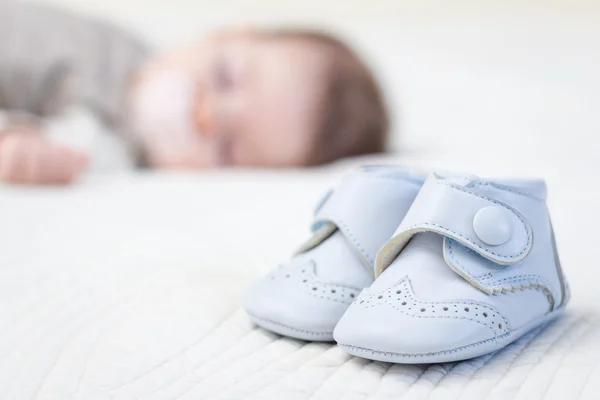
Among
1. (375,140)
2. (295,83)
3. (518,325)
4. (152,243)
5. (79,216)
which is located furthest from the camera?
(375,140)

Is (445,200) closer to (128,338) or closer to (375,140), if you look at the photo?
(128,338)

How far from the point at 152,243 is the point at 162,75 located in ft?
3.70

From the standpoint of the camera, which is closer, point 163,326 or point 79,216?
point 163,326

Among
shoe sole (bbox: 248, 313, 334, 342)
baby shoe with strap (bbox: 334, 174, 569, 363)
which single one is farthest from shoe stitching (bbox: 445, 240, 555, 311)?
shoe sole (bbox: 248, 313, 334, 342)

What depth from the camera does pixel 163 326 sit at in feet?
1.70

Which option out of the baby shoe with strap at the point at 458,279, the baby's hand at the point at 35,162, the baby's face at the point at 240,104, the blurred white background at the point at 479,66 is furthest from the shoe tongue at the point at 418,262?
the baby's face at the point at 240,104

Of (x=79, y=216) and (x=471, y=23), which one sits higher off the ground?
(x=471, y=23)

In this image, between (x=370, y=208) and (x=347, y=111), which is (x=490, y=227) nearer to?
(x=370, y=208)

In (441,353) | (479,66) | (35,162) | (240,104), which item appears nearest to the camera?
(441,353)

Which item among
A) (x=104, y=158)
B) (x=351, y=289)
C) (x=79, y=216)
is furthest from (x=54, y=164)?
(x=351, y=289)

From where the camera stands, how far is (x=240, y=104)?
1.70 meters

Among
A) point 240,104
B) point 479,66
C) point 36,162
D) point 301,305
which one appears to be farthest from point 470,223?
point 479,66

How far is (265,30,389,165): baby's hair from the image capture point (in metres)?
1.71

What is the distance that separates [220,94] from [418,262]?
1.35 metres
